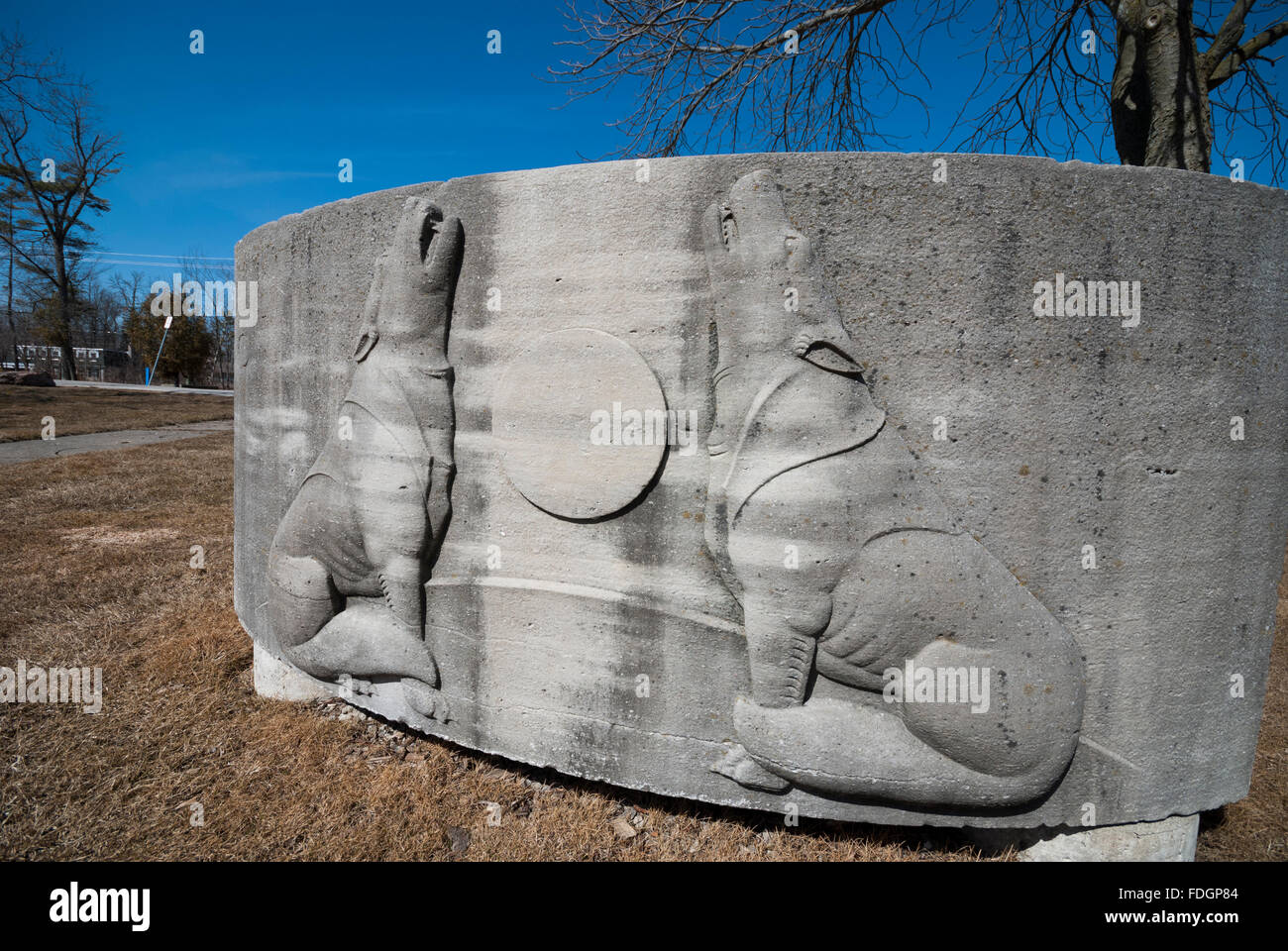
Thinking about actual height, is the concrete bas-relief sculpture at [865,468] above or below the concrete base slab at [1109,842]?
above

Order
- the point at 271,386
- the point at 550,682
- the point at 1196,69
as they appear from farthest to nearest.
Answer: the point at 1196,69, the point at 271,386, the point at 550,682

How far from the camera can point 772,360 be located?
2271 millimetres

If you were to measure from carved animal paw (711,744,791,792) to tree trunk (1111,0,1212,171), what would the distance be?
483cm

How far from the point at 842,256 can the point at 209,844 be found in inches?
127

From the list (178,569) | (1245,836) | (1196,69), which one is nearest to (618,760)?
(1245,836)

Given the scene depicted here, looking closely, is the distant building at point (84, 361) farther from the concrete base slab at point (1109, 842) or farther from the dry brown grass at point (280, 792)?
the concrete base slab at point (1109, 842)

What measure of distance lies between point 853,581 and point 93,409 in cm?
2247

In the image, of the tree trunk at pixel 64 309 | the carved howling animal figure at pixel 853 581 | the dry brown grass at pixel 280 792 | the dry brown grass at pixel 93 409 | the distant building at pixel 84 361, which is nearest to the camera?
the carved howling animal figure at pixel 853 581

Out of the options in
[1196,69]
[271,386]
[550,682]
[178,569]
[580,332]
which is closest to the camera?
[580,332]

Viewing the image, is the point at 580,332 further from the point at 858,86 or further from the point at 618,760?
the point at 858,86

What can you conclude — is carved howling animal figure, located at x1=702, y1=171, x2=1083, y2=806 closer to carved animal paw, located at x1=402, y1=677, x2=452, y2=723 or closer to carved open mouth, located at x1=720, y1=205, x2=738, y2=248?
carved open mouth, located at x1=720, y1=205, x2=738, y2=248

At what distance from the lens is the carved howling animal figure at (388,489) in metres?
2.69

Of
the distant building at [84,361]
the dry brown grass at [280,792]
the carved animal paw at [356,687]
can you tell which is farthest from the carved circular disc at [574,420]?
the distant building at [84,361]

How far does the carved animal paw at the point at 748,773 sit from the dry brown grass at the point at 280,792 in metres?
0.37
